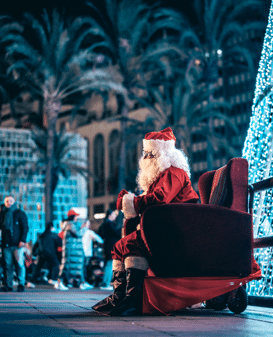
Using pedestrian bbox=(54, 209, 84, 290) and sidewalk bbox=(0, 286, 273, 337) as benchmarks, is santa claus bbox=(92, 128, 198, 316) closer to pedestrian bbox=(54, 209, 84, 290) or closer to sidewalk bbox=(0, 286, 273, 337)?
sidewalk bbox=(0, 286, 273, 337)

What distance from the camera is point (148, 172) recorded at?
20.1ft

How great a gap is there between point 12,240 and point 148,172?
5.99 m

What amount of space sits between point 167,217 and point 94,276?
10.9 m

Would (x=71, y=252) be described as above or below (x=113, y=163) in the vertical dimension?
below

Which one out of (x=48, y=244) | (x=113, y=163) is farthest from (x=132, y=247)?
(x=113, y=163)

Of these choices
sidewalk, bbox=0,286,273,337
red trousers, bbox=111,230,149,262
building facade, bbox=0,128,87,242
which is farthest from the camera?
building facade, bbox=0,128,87,242

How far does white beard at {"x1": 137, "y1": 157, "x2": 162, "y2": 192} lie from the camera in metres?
6.07

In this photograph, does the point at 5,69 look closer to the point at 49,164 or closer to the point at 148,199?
the point at 49,164

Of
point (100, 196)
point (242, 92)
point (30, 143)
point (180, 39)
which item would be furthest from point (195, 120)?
point (100, 196)

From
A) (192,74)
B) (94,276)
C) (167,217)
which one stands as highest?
(192,74)

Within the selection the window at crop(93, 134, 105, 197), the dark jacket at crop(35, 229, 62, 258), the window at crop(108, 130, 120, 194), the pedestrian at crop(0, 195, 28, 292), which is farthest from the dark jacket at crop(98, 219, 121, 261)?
the window at crop(93, 134, 105, 197)

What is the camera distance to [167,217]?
17.6ft

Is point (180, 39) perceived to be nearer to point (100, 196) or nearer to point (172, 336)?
point (172, 336)

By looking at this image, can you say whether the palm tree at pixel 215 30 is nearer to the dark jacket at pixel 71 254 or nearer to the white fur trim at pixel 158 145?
the dark jacket at pixel 71 254
